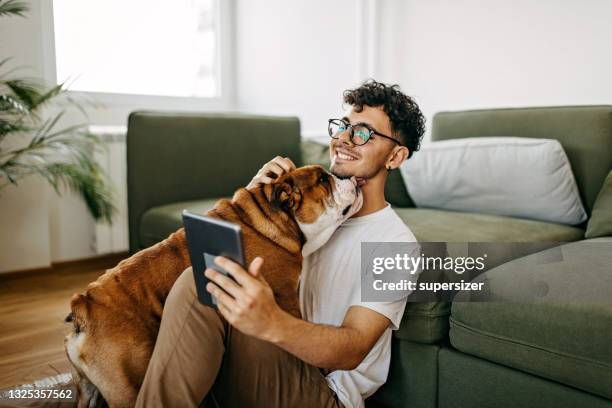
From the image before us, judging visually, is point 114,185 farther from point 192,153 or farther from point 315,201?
point 315,201

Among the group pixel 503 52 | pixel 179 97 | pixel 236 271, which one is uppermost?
pixel 503 52

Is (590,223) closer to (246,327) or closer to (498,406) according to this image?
(498,406)

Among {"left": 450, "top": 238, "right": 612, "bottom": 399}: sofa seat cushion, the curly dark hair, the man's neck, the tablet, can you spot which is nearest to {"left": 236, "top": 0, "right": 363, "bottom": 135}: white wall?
the curly dark hair

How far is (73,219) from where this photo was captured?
3.50 m

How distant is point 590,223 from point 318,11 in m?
2.56

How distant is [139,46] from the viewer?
395 centimetres

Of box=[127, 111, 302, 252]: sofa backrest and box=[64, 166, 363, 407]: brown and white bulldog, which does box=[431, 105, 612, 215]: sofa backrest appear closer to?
box=[127, 111, 302, 252]: sofa backrest

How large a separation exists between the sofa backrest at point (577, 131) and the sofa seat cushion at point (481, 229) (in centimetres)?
26

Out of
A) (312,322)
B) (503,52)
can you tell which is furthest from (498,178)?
(312,322)

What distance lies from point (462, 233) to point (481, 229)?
0.42ft

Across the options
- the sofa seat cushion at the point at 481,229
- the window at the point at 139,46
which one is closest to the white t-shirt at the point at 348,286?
the sofa seat cushion at the point at 481,229

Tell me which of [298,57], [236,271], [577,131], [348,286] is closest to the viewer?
[236,271]

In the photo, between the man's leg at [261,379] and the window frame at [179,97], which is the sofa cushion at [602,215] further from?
the window frame at [179,97]

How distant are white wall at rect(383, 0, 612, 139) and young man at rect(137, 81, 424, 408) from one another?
1.67 meters
